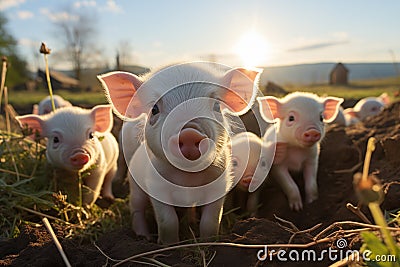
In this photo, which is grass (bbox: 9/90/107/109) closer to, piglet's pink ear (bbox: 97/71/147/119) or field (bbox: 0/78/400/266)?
field (bbox: 0/78/400/266)

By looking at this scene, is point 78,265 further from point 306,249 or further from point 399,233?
point 399,233

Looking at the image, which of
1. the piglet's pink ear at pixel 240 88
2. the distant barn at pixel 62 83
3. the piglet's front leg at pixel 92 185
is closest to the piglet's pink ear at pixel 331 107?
the piglet's pink ear at pixel 240 88

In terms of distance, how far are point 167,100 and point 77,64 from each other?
1651 inches

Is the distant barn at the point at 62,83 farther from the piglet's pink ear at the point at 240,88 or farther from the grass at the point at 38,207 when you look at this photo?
the piglet's pink ear at the point at 240,88

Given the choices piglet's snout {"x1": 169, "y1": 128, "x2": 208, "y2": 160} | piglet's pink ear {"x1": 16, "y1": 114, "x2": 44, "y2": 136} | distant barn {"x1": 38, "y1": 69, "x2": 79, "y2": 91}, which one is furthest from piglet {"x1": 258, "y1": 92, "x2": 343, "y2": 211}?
distant barn {"x1": 38, "y1": 69, "x2": 79, "y2": 91}

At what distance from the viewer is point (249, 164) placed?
4145mm

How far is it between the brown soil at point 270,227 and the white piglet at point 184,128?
1.06ft

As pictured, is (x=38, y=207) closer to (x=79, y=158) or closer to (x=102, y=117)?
(x=79, y=158)

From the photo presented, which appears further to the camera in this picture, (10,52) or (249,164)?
(10,52)

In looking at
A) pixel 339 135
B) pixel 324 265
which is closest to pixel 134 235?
pixel 324 265

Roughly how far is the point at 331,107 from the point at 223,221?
1825mm

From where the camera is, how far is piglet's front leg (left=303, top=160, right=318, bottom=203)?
175 inches

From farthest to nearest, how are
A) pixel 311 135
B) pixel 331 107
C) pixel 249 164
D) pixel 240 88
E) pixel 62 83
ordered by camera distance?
pixel 62 83 < pixel 331 107 < pixel 311 135 < pixel 249 164 < pixel 240 88

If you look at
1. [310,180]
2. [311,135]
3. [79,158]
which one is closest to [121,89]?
[79,158]
